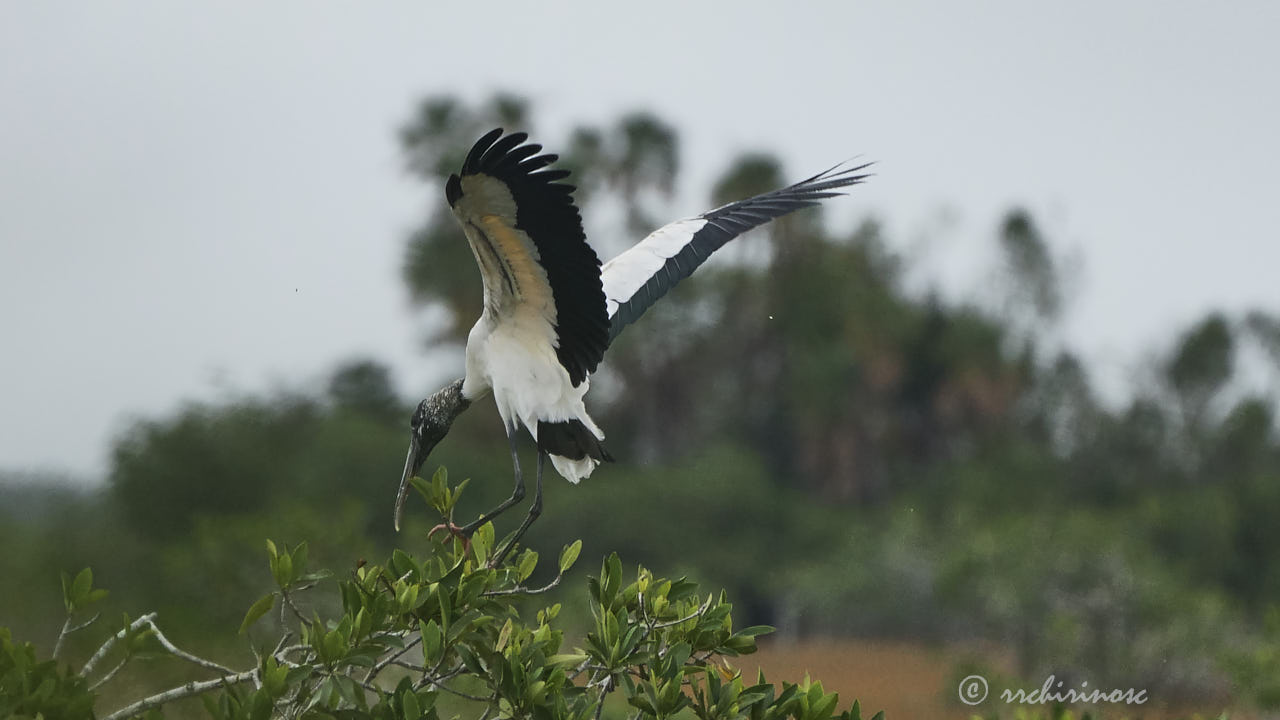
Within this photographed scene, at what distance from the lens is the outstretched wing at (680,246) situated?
14.1 ft

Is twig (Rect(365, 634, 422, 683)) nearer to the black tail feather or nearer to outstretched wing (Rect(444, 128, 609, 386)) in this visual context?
outstretched wing (Rect(444, 128, 609, 386))

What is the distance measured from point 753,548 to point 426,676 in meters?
15.8

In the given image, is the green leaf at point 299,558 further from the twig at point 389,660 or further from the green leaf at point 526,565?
the green leaf at point 526,565

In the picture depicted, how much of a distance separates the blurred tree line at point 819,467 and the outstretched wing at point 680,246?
3.38 m

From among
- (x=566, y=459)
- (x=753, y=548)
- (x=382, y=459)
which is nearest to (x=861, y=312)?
(x=753, y=548)

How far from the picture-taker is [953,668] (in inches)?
411

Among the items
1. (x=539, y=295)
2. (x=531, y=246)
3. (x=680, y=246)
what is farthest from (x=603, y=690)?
(x=680, y=246)

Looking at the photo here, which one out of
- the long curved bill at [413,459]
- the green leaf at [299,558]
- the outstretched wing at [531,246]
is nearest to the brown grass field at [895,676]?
the long curved bill at [413,459]

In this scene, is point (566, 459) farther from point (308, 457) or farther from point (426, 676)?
point (308, 457)

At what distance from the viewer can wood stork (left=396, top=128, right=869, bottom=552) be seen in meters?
3.12
